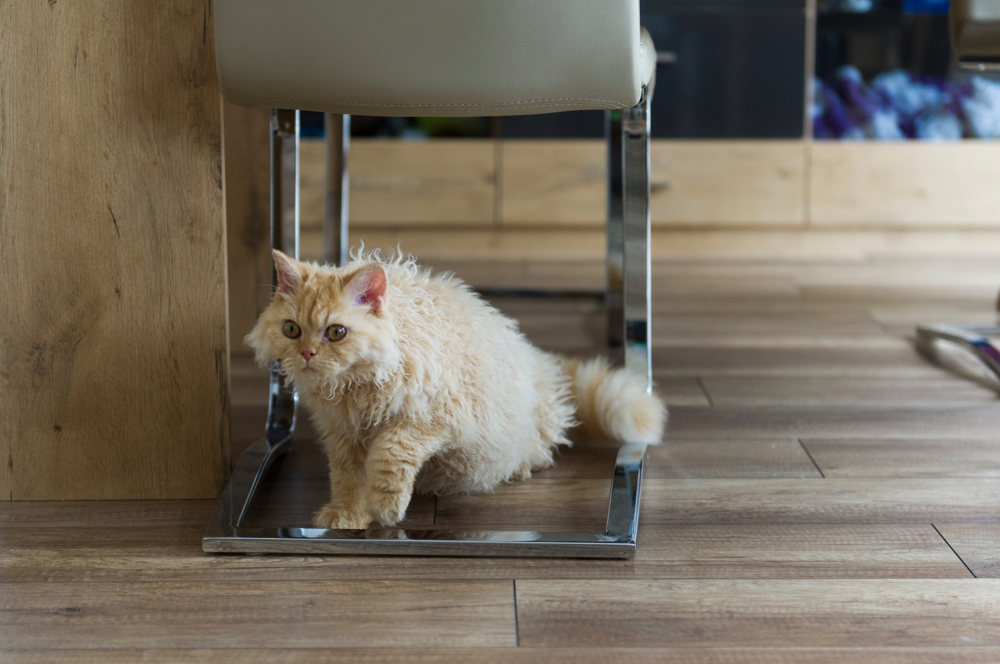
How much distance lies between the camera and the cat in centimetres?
82

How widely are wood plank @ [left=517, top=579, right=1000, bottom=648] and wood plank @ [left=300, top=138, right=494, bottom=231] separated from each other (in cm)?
185

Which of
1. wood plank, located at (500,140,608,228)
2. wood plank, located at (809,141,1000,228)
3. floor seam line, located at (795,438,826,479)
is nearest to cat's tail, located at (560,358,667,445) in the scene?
floor seam line, located at (795,438,826,479)

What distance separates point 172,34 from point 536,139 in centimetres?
169

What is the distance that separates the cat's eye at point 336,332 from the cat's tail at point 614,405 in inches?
14.9

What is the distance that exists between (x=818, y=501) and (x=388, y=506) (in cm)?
46

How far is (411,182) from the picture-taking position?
2547mm

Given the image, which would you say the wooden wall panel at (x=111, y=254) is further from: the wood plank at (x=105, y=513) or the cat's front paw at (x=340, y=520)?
the cat's front paw at (x=340, y=520)

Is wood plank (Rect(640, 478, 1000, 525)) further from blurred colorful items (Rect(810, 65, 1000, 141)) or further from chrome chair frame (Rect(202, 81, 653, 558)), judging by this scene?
blurred colorful items (Rect(810, 65, 1000, 141))

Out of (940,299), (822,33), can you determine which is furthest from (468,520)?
(822,33)

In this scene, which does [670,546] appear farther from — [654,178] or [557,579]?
[654,178]

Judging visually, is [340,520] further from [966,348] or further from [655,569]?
[966,348]

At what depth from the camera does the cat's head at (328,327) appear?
31.9 inches

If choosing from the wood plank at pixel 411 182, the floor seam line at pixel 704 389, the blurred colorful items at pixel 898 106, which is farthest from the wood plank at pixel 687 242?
the floor seam line at pixel 704 389

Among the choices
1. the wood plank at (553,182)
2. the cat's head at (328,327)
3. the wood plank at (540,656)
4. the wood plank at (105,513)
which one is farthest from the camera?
the wood plank at (553,182)
